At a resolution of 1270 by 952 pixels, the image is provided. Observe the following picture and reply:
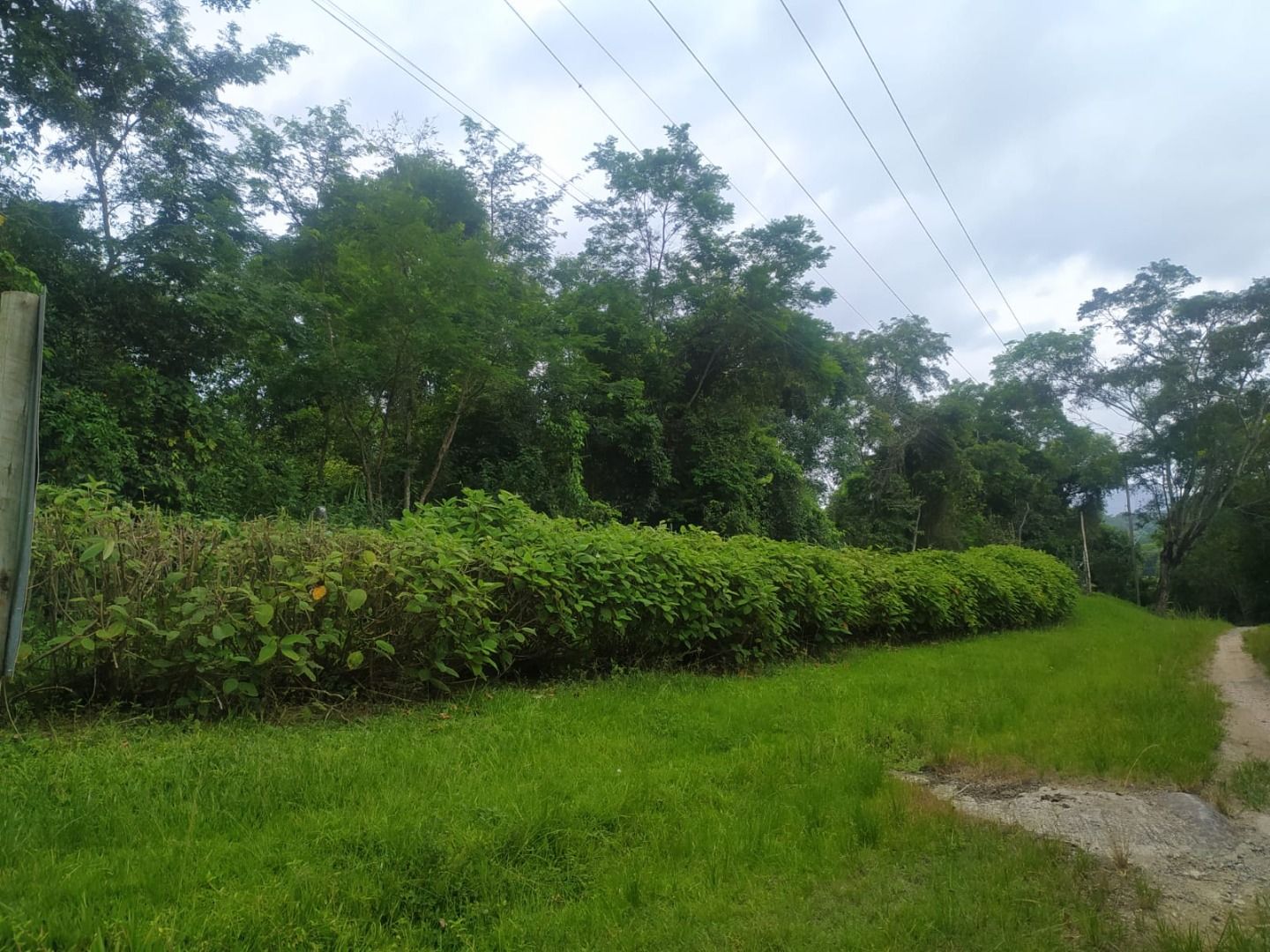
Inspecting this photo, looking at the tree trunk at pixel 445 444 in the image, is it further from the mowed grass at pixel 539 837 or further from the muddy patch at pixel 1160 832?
the muddy patch at pixel 1160 832

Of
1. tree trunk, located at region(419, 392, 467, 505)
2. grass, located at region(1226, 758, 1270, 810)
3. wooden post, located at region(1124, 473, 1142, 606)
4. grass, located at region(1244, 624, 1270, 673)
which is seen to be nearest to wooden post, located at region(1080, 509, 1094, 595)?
wooden post, located at region(1124, 473, 1142, 606)

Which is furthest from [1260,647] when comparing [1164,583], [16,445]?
[16,445]

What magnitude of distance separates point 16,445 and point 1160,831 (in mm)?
4282

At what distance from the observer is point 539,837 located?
256 cm

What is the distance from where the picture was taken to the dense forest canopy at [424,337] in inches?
365

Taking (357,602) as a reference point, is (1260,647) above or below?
below

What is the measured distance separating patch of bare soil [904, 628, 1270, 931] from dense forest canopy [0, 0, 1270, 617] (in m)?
7.87

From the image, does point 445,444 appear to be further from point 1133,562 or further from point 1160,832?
point 1133,562

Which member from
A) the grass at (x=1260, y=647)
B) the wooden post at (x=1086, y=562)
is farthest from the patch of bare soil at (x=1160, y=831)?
the wooden post at (x=1086, y=562)

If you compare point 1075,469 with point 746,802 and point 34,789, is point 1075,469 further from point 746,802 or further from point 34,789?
point 34,789

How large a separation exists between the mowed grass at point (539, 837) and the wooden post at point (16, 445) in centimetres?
76

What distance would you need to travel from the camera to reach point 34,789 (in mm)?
2607

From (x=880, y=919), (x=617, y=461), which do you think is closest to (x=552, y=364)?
(x=617, y=461)

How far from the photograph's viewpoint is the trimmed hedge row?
11.8ft
